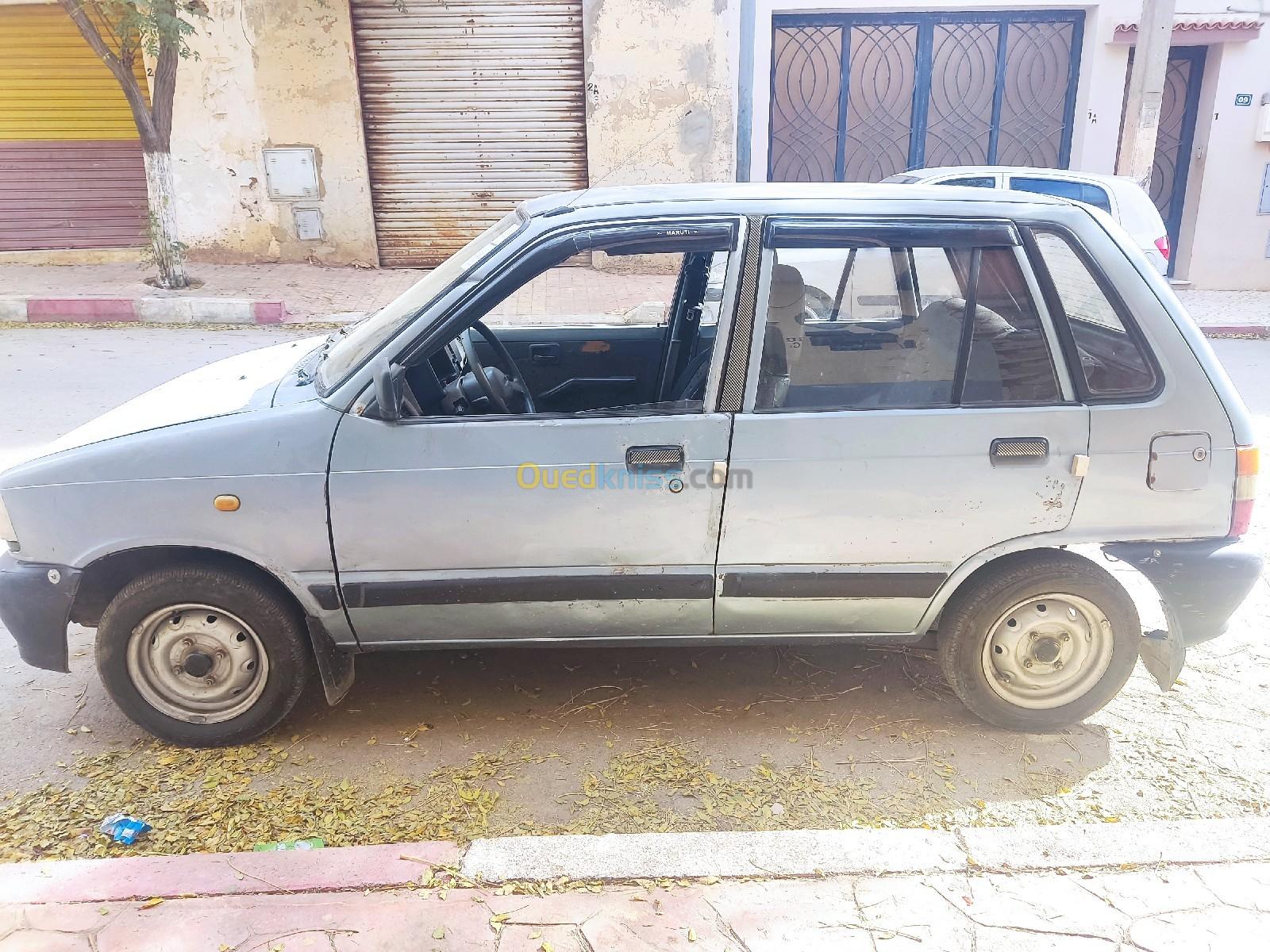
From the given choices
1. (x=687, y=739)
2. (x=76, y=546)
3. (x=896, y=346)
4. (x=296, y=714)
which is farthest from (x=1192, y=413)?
(x=76, y=546)

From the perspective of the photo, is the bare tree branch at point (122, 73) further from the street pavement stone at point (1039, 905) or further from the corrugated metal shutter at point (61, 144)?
the street pavement stone at point (1039, 905)

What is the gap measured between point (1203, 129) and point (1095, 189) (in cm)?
619

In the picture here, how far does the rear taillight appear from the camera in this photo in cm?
308

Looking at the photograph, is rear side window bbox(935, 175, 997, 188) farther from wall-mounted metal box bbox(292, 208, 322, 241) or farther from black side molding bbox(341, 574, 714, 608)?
wall-mounted metal box bbox(292, 208, 322, 241)

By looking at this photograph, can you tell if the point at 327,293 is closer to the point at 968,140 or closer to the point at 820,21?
the point at 820,21

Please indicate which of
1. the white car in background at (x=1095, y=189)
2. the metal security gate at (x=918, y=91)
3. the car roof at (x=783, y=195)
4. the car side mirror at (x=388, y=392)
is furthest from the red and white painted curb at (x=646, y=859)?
the metal security gate at (x=918, y=91)

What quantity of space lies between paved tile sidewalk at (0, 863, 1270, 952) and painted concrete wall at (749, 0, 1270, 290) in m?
11.7

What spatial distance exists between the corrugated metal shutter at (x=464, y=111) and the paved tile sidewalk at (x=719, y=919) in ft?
38.5

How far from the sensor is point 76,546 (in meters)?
3.04

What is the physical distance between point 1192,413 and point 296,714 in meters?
3.18

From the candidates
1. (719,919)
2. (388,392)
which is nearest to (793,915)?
(719,919)

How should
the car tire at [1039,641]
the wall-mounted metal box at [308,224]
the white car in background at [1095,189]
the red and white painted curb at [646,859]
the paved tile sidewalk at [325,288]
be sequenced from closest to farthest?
the red and white painted curb at [646,859] < the car tire at [1039,641] < the white car in background at [1095,189] < the paved tile sidewalk at [325,288] < the wall-mounted metal box at [308,224]

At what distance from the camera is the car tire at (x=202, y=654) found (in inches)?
122

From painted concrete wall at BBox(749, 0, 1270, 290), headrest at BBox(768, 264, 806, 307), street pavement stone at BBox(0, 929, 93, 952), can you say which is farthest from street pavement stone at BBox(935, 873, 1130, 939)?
painted concrete wall at BBox(749, 0, 1270, 290)
